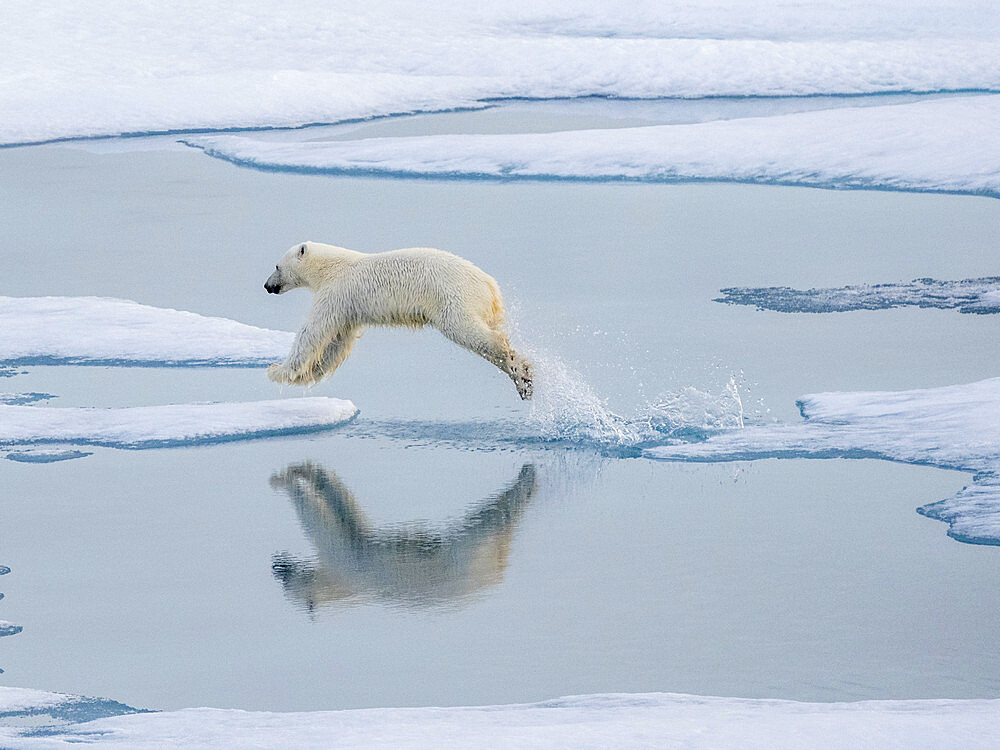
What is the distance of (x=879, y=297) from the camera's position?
8453 millimetres

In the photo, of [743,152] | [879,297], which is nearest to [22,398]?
[879,297]

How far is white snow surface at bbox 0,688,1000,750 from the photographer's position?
11.0 ft

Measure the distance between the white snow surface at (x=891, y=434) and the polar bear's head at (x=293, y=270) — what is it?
5.40 ft

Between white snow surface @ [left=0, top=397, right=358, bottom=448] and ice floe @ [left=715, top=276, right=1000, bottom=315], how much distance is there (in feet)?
9.23

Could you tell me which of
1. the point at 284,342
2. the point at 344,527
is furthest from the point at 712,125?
the point at 344,527

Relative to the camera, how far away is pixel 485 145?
1383cm

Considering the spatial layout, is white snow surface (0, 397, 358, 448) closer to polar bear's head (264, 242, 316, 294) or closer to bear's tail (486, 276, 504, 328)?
polar bear's head (264, 242, 316, 294)

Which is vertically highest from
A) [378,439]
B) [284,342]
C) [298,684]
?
[284,342]

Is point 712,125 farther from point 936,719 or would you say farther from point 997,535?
point 936,719

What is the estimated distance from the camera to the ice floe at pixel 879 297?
8.24 m

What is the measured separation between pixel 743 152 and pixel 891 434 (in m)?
7.55

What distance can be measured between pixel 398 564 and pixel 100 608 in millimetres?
872

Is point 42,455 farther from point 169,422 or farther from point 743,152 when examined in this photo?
point 743,152

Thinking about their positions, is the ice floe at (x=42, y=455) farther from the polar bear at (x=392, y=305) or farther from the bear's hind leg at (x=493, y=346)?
the bear's hind leg at (x=493, y=346)
